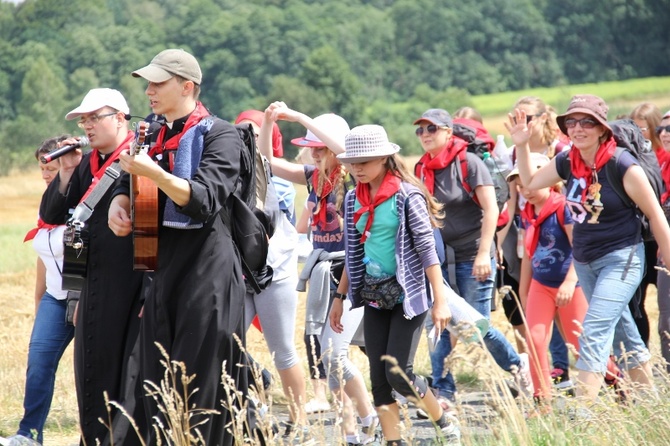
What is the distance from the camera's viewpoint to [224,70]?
9088 cm

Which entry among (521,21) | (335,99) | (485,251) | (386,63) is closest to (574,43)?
(521,21)

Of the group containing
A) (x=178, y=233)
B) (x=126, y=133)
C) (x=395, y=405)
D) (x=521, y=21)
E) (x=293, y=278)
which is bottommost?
(x=395, y=405)

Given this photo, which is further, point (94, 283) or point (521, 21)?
point (521, 21)

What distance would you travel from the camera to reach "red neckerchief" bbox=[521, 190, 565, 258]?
7133 millimetres

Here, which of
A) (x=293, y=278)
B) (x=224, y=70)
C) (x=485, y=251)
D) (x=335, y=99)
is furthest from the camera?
(x=224, y=70)

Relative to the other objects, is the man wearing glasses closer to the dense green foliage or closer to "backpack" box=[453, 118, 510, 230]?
"backpack" box=[453, 118, 510, 230]

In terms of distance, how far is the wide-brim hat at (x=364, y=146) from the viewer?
5430 mm

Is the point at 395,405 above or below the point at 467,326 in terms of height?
below

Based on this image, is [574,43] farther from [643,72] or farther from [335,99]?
[335,99]

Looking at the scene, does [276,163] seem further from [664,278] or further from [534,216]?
[664,278]

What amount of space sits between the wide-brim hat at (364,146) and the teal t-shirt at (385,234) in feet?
0.78

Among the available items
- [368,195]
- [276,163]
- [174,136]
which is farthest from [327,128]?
[174,136]

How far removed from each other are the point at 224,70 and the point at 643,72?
39627 mm

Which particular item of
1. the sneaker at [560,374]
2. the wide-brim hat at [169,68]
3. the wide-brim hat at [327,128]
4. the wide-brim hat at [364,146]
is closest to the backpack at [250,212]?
the wide-brim hat at [169,68]
